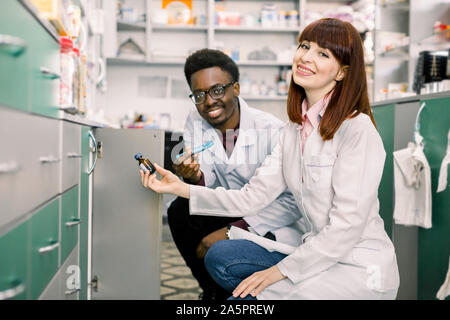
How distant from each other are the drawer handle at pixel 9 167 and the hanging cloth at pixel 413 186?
158 cm

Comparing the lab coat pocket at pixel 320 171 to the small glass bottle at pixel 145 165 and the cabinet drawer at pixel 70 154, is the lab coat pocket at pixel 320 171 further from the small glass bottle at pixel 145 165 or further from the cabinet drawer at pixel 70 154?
the cabinet drawer at pixel 70 154

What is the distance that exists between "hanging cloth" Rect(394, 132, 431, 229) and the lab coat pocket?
87cm

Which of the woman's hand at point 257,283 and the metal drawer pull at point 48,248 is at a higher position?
the metal drawer pull at point 48,248

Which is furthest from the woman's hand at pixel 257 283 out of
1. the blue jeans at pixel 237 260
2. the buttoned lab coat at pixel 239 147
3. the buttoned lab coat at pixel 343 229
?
the buttoned lab coat at pixel 239 147

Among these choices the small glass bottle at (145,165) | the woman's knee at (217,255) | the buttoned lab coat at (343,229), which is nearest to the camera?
the buttoned lab coat at (343,229)

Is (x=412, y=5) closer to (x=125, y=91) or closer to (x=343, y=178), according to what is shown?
(x=343, y=178)

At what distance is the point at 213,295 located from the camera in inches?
77.4

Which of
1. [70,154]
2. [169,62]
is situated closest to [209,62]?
[70,154]

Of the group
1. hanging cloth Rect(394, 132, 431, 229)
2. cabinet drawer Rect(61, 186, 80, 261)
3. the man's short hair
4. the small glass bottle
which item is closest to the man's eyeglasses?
the man's short hair

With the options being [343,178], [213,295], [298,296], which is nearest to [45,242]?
[298,296]

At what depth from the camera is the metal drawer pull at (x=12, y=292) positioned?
0.85 meters

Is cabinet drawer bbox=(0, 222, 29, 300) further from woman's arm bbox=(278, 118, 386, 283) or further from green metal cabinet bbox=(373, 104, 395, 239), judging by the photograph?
green metal cabinet bbox=(373, 104, 395, 239)

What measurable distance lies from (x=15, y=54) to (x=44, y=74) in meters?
0.27

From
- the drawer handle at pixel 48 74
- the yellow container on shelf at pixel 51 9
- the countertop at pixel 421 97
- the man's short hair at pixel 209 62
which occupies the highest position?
the yellow container on shelf at pixel 51 9
